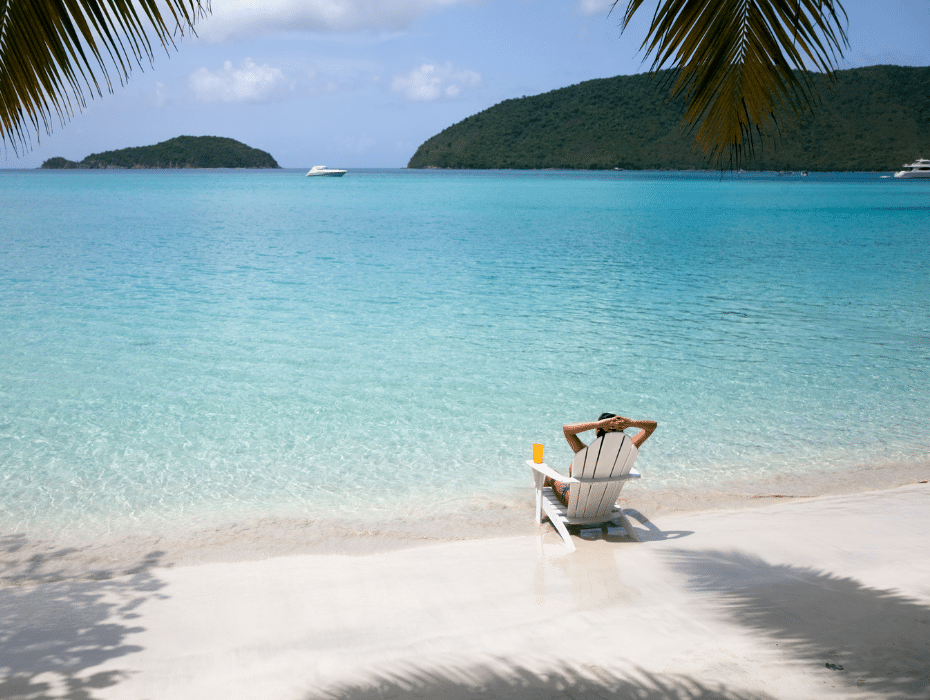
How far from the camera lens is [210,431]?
788 cm

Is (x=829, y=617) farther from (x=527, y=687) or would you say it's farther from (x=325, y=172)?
(x=325, y=172)

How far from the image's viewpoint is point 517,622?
4.05m

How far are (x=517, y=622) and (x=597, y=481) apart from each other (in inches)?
56.7

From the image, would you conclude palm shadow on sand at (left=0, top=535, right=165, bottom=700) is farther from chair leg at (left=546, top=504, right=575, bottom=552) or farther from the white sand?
chair leg at (left=546, top=504, right=575, bottom=552)

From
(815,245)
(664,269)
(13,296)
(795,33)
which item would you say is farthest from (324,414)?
(815,245)

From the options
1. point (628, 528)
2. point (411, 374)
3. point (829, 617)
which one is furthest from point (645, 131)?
point (829, 617)

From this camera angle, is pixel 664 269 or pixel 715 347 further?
pixel 664 269

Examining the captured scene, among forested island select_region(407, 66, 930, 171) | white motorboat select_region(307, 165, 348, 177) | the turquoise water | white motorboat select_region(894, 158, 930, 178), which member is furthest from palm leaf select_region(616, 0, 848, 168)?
white motorboat select_region(307, 165, 348, 177)

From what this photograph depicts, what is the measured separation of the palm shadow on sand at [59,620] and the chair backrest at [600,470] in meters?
2.98

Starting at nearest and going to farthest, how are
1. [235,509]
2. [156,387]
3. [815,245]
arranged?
[235,509]
[156,387]
[815,245]

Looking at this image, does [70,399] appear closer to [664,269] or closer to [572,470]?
[572,470]

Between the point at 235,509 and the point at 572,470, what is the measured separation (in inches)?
117

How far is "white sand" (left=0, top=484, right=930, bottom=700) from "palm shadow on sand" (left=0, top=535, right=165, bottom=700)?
16 millimetres

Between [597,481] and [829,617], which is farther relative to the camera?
[597,481]
